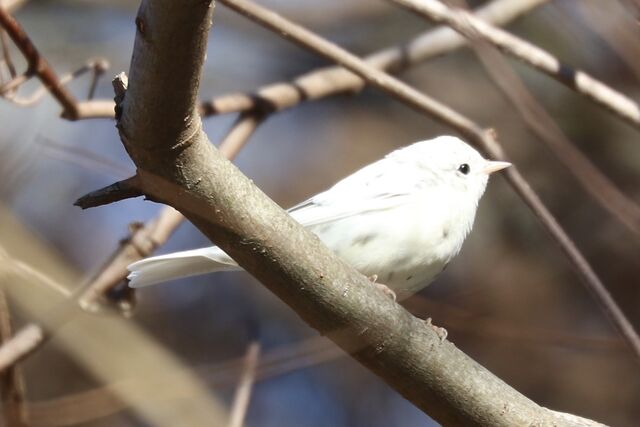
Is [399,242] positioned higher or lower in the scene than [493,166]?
lower

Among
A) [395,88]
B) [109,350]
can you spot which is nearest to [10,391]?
[109,350]

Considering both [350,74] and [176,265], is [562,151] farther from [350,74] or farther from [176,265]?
[350,74]

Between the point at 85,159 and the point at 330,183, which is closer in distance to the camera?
the point at 85,159

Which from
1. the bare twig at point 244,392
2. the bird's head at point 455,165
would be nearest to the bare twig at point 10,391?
the bare twig at point 244,392

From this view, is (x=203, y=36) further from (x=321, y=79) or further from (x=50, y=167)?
(x=50, y=167)

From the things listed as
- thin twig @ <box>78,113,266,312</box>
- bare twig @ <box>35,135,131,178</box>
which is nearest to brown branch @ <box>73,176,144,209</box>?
thin twig @ <box>78,113,266,312</box>

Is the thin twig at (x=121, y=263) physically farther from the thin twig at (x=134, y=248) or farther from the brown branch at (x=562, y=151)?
the brown branch at (x=562, y=151)

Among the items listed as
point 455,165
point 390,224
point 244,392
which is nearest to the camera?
point 244,392
